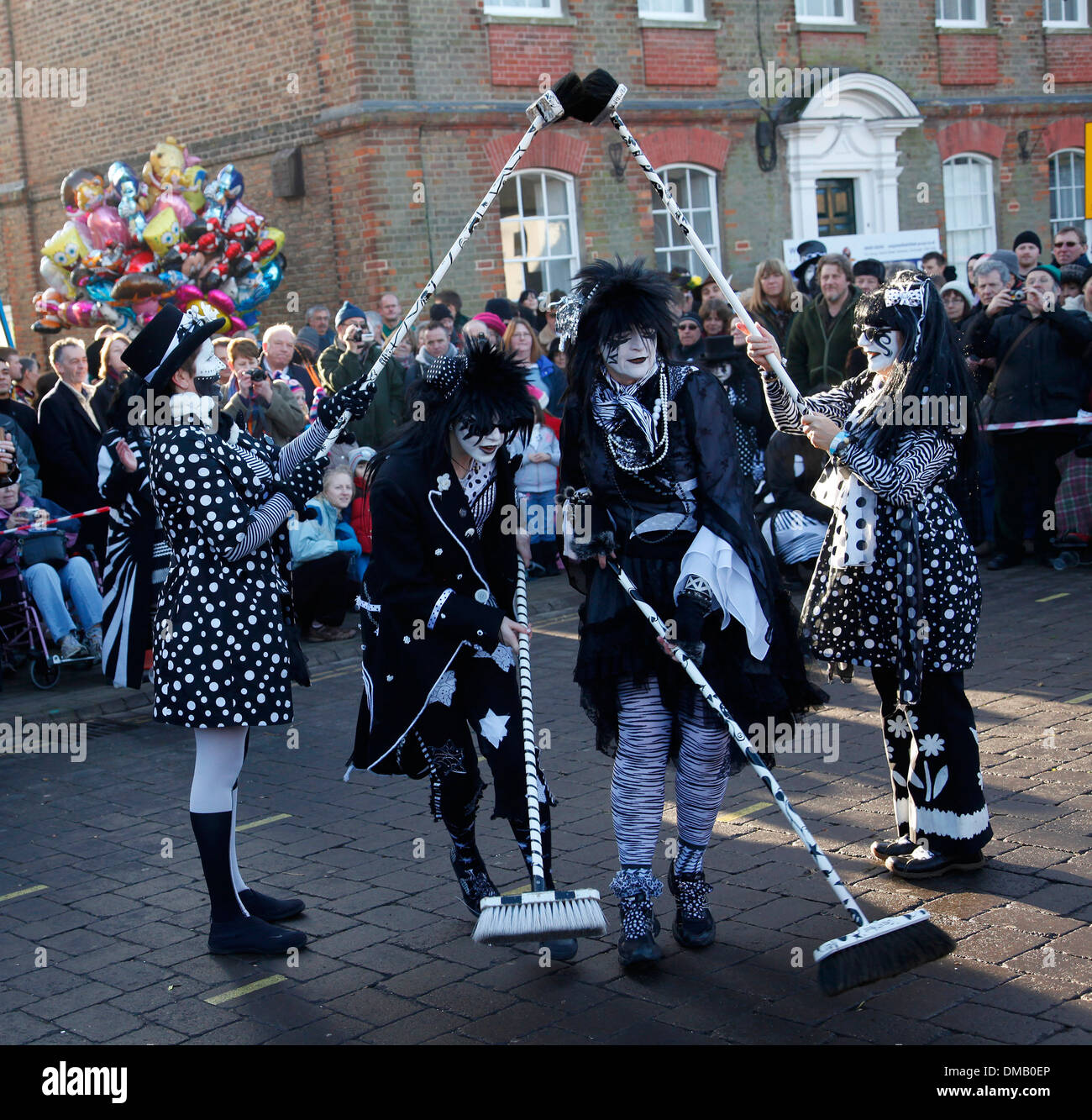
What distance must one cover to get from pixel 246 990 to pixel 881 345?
3.12 metres

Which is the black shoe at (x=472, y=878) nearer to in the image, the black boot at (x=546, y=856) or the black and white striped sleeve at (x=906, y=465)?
the black boot at (x=546, y=856)

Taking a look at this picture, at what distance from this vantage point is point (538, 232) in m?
16.8

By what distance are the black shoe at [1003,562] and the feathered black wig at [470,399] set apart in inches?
283

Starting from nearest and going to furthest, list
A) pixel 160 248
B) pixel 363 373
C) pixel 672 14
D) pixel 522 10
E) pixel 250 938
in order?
pixel 250 938
pixel 363 373
pixel 160 248
pixel 522 10
pixel 672 14

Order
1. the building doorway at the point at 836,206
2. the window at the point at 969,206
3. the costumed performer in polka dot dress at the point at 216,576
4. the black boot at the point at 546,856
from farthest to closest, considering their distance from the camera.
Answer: the window at the point at 969,206 → the building doorway at the point at 836,206 → the costumed performer in polka dot dress at the point at 216,576 → the black boot at the point at 546,856

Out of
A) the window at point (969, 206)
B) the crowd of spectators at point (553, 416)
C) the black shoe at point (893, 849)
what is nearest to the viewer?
the black shoe at point (893, 849)

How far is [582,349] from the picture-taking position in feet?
14.8

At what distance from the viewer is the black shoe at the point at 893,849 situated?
501cm

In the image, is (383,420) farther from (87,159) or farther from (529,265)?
(87,159)

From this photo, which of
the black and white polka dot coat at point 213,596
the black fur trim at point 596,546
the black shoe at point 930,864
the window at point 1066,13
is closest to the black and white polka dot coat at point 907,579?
the black shoe at point 930,864

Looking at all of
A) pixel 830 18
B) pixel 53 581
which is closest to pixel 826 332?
pixel 53 581

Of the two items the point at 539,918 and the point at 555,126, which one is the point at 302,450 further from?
the point at 555,126

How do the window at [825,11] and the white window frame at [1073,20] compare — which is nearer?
the window at [825,11]

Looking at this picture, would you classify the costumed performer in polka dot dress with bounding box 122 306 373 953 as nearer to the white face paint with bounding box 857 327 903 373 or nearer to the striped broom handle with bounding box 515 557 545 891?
the striped broom handle with bounding box 515 557 545 891
